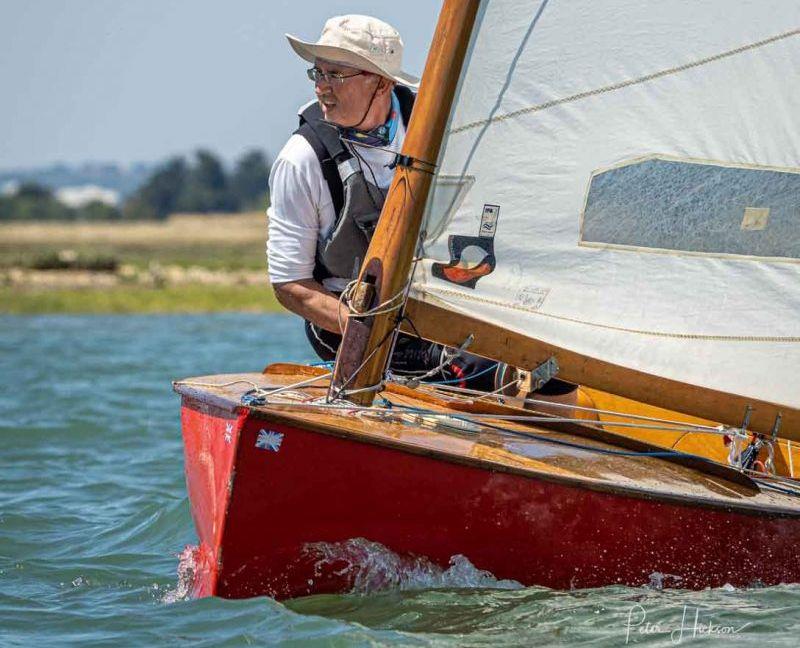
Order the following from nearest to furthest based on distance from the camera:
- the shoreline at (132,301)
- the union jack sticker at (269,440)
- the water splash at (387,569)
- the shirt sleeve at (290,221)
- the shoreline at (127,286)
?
the union jack sticker at (269,440) → the water splash at (387,569) → the shirt sleeve at (290,221) → the shoreline at (132,301) → the shoreline at (127,286)

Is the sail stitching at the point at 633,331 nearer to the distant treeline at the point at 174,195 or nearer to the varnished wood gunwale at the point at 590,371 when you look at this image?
the varnished wood gunwale at the point at 590,371

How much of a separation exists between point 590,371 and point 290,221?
1.27m

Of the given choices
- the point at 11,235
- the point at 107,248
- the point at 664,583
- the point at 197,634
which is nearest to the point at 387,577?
the point at 197,634

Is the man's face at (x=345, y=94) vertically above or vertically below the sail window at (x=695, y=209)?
above

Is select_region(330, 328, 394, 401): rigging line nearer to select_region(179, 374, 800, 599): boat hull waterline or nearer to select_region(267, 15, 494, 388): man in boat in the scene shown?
select_region(267, 15, 494, 388): man in boat

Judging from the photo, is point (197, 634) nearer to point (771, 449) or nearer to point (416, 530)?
point (416, 530)

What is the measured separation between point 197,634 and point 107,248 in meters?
52.0

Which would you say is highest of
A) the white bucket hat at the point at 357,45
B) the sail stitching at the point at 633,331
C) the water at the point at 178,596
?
the white bucket hat at the point at 357,45

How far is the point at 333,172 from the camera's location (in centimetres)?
536

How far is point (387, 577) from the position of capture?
15.6ft

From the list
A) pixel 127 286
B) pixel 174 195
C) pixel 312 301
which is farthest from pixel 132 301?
pixel 174 195

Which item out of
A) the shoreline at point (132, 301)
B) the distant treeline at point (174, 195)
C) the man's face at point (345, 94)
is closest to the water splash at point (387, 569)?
the man's face at point (345, 94)

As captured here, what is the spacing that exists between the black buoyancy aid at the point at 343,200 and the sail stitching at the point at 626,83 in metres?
0.60

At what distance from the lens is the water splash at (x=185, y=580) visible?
5.30 m
